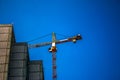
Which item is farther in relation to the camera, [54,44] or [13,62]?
[54,44]

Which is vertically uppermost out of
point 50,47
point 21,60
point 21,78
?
point 50,47

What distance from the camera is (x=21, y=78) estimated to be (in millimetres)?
12438

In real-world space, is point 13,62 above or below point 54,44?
below

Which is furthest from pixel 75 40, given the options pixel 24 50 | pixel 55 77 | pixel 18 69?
pixel 18 69

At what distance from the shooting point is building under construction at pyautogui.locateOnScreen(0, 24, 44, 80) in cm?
1159

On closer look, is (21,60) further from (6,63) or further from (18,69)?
(6,63)

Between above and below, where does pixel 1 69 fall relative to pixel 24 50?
below

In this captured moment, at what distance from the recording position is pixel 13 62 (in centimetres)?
1311

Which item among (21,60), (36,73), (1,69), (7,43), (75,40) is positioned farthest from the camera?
(75,40)

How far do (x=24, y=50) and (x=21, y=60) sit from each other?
2.83 ft

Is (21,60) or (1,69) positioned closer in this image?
(1,69)

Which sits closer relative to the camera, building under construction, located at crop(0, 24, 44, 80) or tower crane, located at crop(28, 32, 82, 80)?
building under construction, located at crop(0, 24, 44, 80)

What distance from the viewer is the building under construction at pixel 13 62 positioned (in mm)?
11586

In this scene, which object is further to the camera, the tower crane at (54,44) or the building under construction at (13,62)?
the tower crane at (54,44)
